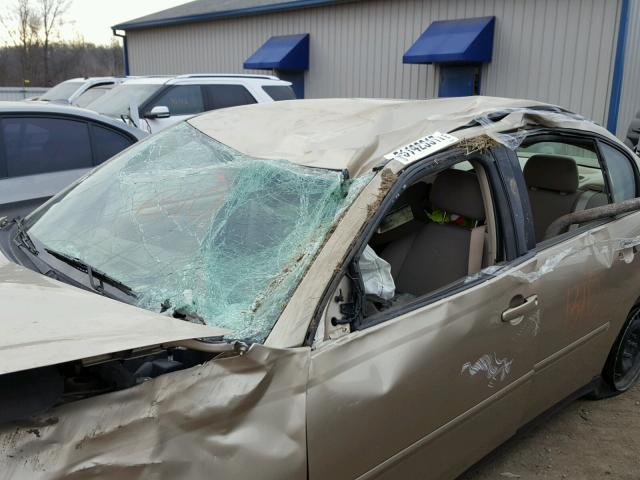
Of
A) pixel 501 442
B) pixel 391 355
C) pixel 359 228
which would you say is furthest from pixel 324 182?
→ pixel 501 442

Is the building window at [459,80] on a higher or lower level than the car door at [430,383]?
higher

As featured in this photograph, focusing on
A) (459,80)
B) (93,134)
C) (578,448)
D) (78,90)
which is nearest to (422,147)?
(578,448)

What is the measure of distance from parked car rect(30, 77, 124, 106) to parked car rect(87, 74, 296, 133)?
1238 mm

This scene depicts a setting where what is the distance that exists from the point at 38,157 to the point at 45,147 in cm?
12

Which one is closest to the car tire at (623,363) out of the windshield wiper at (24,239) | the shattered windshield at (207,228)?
the shattered windshield at (207,228)

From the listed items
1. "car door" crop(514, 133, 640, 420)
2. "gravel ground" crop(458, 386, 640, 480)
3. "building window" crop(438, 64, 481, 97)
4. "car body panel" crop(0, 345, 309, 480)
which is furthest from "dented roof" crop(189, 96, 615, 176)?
"building window" crop(438, 64, 481, 97)

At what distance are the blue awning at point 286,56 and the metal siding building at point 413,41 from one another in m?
0.23

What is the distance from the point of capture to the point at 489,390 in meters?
2.35

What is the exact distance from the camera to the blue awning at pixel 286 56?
15.4m

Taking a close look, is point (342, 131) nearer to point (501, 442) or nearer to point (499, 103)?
point (499, 103)

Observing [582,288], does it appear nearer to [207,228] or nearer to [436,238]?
[436,238]

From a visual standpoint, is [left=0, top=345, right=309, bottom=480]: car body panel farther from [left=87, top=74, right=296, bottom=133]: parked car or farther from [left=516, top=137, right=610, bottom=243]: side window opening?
[left=87, top=74, right=296, bottom=133]: parked car

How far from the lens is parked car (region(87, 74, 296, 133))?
9109 mm

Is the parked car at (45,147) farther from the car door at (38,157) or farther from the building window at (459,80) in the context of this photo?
the building window at (459,80)
